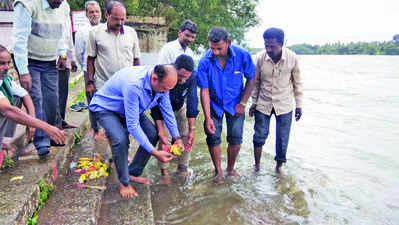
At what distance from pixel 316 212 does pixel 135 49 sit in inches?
116

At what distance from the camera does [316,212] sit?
3.48m

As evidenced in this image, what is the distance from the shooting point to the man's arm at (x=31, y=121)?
250 centimetres

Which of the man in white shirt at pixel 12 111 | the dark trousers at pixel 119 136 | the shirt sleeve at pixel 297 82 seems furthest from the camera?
the shirt sleeve at pixel 297 82

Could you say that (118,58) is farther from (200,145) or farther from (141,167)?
(200,145)

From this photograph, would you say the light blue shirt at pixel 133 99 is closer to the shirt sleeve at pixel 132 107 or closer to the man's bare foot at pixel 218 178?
the shirt sleeve at pixel 132 107

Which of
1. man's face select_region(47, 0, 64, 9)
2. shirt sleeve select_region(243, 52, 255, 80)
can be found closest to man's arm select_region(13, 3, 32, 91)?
man's face select_region(47, 0, 64, 9)

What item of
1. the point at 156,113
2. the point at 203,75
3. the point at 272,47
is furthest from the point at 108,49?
the point at 272,47

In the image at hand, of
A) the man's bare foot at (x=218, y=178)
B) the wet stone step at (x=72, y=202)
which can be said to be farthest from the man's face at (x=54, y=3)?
the man's bare foot at (x=218, y=178)

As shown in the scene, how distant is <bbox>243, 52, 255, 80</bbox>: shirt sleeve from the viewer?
3.79 metres

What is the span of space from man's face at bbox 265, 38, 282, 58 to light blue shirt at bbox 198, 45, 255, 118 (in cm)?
31

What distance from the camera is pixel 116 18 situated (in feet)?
12.2

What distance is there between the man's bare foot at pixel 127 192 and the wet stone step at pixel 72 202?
7.2 inches

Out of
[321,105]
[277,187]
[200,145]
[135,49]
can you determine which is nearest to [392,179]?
[277,187]

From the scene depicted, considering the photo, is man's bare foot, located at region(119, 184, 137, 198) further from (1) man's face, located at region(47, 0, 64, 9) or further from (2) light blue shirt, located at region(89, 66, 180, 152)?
(1) man's face, located at region(47, 0, 64, 9)
